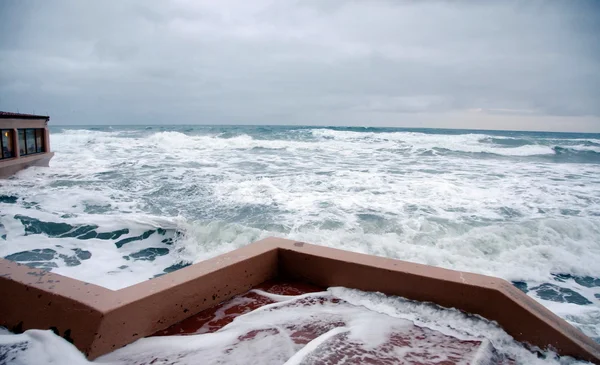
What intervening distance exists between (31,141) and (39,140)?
0.62m

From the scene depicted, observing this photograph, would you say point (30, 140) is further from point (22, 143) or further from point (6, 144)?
point (6, 144)

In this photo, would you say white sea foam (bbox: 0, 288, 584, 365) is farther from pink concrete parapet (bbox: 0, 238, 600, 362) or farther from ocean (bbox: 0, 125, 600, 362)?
ocean (bbox: 0, 125, 600, 362)

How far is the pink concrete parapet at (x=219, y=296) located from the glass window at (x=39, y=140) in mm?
17111

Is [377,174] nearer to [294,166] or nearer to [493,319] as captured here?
[294,166]

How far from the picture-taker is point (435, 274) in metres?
2.69

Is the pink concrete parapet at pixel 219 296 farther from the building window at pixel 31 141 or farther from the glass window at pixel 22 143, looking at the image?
the building window at pixel 31 141

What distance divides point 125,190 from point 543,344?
11358 millimetres

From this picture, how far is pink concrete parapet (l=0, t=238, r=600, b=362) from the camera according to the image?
2.12 metres

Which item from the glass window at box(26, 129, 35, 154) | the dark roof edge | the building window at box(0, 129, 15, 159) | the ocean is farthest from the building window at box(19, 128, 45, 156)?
the ocean

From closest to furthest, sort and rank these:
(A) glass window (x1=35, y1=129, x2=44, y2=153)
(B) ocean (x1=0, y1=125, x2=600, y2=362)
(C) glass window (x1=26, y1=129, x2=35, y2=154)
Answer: (B) ocean (x1=0, y1=125, x2=600, y2=362) < (C) glass window (x1=26, y1=129, x2=35, y2=154) < (A) glass window (x1=35, y1=129, x2=44, y2=153)

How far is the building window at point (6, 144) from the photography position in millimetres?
13719

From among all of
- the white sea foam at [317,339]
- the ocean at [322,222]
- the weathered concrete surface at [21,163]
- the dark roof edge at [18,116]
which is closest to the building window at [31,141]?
the weathered concrete surface at [21,163]

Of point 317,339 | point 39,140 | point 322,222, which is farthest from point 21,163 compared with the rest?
point 317,339

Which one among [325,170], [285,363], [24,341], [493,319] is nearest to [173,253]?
[24,341]
